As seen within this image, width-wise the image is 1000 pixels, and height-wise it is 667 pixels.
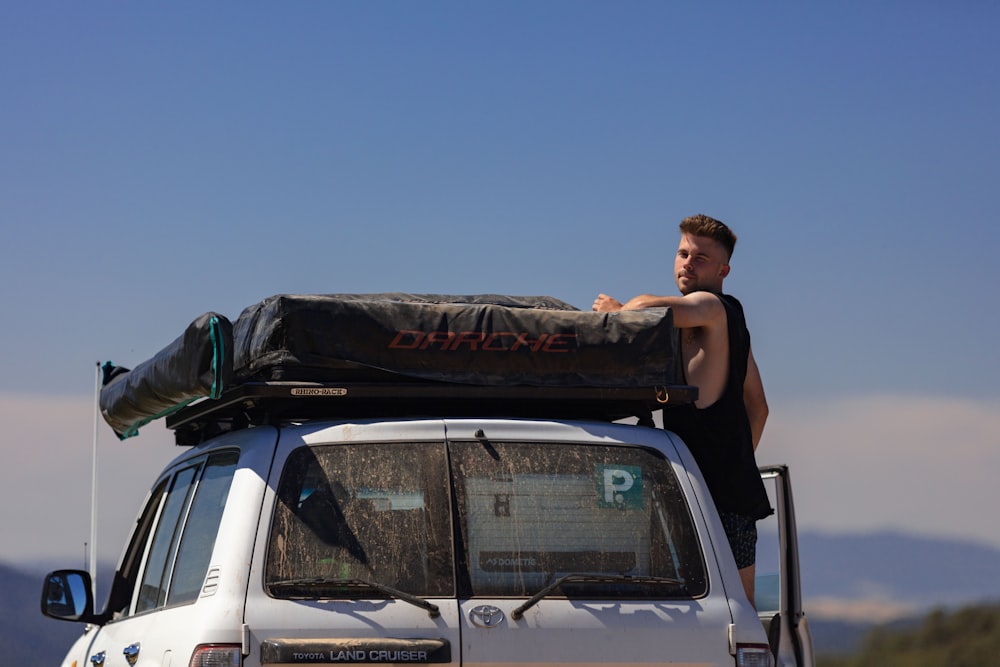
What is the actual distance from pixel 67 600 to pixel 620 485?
271 cm

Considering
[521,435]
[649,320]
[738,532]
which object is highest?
[649,320]

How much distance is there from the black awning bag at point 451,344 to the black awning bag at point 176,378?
8.5 inches

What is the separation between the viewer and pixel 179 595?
6.11 metres

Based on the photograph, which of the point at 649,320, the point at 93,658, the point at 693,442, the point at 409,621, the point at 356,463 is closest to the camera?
the point at 409,621

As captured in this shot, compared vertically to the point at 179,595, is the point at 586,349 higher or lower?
higher

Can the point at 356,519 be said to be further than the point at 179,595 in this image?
No

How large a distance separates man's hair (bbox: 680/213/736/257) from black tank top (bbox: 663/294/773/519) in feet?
2.81

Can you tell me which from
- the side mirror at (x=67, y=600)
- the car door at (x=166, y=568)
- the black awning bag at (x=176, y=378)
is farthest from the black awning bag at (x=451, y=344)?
the side mirror at (x=67, y=600)

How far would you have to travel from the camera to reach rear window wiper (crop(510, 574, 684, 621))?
17.8 feet

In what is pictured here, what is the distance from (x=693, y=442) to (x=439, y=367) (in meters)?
1.23

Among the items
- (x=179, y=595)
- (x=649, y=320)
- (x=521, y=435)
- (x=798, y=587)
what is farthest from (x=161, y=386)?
(x=798, y=587)

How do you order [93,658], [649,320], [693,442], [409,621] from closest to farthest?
1. [409,621]
2. [649,320]
3. [693,442]
4. [93,658]

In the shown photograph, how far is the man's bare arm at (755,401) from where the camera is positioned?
726 centimetres

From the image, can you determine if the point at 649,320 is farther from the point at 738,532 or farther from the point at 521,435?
the point at 738,532
